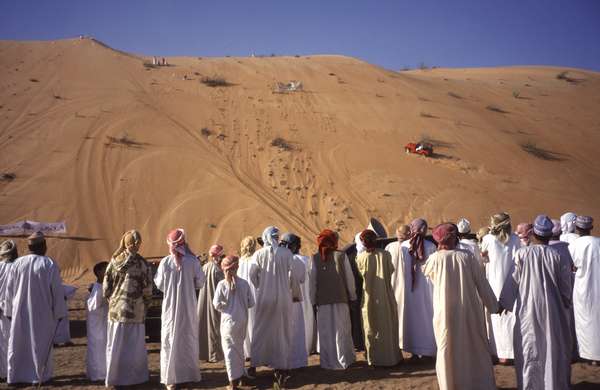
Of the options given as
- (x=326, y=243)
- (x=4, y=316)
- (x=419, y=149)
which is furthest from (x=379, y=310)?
(x=419, y=149)

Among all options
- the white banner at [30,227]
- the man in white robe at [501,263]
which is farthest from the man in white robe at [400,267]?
the white banner at [30,227]

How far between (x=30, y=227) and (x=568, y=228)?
576 inches

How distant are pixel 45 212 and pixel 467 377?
1522cm

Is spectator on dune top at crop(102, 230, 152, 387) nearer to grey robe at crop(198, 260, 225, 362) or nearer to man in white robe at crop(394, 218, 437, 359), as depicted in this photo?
grey robe at crop(198, 260, 225, 362)

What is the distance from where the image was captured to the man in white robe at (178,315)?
265 inches

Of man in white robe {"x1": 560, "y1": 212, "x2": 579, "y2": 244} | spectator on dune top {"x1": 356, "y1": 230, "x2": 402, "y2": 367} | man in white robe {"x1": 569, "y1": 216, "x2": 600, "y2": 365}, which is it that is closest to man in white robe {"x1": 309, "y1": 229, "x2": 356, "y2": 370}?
spectator on dune top {"x1": 356, "y1": 230, "x2": 402, "y2": 367}

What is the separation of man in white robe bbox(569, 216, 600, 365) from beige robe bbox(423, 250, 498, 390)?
2656 mm

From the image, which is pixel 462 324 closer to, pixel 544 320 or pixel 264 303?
pixel 544 320

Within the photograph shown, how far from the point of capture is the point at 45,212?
56.2ft

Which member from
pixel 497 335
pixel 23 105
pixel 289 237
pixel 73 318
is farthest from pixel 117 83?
pixel 497 335

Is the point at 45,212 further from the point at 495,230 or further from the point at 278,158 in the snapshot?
the point at 495,230

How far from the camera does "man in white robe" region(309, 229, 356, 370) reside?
24.5 feet

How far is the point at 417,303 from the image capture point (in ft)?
25.8

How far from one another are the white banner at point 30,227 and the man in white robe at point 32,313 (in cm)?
1008
